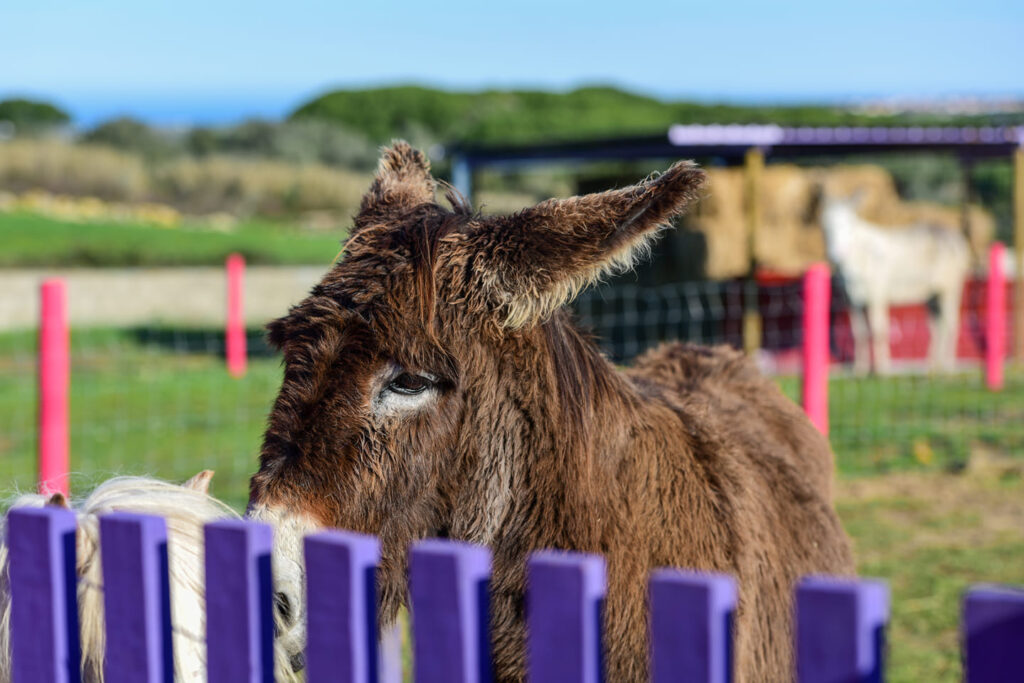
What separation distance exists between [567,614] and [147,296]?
63.3 feet

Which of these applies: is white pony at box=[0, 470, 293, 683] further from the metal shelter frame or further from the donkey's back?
the metal shelter frame

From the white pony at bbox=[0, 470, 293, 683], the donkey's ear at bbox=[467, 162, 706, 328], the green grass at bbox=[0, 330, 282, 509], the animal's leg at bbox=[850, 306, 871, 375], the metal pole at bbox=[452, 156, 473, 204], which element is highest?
the metal pole at bbox=[452, 156, 473, 204]

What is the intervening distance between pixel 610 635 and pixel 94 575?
1047 mm

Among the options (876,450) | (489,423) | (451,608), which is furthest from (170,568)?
(876,450)

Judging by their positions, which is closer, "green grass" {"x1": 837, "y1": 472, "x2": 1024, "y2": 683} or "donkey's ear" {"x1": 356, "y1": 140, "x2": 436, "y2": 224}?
"donkey's ear" {"x1": 356, "y1": 140, "x2": 436, "y2": 224}

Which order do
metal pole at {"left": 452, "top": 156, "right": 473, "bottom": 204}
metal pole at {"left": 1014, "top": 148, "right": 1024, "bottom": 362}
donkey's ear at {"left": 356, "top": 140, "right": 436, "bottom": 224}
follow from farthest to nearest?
metal pole at {"left": 452, "top": 156, "right": 473, "bottom": 204}
metal pole at {"left": 1014, "top": 148, "right": 1024, "bottom": 362}
donkey's ear at {"left": 356, "top": 140, "right": 436, "bottom": 224}

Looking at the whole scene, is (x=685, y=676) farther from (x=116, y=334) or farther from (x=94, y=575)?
(x=116, y=334)

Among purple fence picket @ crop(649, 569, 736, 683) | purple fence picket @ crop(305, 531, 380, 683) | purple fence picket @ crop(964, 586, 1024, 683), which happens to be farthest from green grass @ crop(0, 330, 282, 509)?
purple fence picket @ crop(964, 586, 1024, 683)

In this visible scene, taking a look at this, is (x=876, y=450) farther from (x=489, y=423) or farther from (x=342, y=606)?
(x=342, y=606)

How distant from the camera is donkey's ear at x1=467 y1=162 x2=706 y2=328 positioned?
196 centimetres

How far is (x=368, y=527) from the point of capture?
209cm

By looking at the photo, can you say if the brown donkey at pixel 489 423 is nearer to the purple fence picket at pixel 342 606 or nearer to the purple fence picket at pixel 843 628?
the purple fence picket at pixel 342 606

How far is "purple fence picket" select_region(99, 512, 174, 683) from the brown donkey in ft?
1.02

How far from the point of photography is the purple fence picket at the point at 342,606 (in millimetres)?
1444
